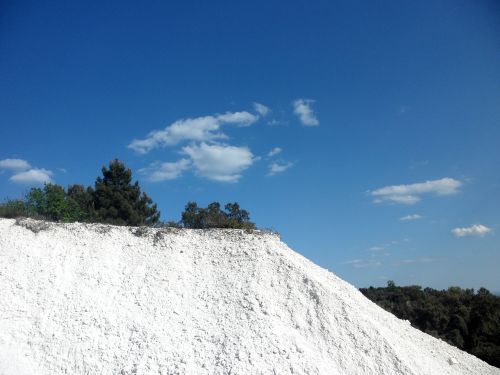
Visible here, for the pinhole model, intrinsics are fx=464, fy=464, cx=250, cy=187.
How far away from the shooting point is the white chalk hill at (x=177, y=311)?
41.9ft

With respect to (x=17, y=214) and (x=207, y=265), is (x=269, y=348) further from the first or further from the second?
(x=17, y=214)

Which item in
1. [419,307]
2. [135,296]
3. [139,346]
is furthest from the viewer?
[419,307]

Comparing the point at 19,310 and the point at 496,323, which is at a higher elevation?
the point at 496,323

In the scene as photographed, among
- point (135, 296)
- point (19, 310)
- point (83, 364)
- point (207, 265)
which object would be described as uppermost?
point (207, 265)

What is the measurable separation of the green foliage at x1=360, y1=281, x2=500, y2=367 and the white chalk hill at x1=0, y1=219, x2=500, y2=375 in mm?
12349

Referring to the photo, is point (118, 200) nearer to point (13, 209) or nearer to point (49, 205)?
point (49, 205)

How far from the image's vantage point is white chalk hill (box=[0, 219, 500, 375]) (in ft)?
41.9

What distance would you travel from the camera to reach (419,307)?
35.3 m

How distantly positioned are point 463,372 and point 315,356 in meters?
8.35

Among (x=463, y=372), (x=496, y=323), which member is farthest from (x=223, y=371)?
(x=496, y=323)

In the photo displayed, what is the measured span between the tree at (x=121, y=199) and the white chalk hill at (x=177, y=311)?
1761 cm

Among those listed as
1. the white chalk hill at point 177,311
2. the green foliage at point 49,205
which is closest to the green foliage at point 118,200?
the green foliage at point 49,205

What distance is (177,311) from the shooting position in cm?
1461

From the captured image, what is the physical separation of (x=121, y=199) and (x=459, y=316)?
26179mm
